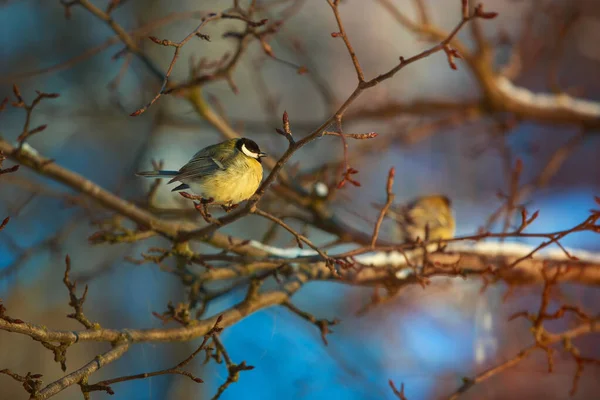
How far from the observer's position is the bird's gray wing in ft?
5.31

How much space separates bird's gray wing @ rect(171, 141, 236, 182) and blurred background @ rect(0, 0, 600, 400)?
1.43ft

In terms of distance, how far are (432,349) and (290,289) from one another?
249cm

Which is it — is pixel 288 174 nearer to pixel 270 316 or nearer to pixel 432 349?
pixel 270 316

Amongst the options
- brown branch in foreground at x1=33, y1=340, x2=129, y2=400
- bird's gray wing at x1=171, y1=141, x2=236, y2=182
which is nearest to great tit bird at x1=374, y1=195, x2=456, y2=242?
bird's gray wing at x1=171, y1=141, x2=236, y2=182

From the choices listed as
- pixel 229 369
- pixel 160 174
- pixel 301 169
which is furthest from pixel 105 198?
pixel 301 169

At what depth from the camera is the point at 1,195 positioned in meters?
3.58

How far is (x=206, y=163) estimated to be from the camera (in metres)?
1.65

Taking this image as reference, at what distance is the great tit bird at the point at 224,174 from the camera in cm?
155

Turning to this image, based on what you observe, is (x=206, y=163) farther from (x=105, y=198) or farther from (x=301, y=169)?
(x=301, y=169)

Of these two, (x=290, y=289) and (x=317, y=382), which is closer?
(x=290, y=289)

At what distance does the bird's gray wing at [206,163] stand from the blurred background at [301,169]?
1.43 feet

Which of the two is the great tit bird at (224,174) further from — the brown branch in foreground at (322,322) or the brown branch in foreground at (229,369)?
the brown branch in foreground at (322,322)

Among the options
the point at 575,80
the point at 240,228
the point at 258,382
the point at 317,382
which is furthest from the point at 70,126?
the point at 575,80

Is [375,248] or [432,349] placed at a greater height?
[432,349]
